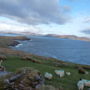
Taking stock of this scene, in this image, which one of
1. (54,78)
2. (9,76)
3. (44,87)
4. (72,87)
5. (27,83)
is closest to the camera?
(44,87)

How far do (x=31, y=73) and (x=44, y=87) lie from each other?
1.77 meters

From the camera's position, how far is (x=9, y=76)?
7945mm

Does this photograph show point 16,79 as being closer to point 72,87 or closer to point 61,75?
point 72,87

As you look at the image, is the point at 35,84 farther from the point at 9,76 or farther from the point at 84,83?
the point at 84,83

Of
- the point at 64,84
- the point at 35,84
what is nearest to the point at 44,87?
the point at 35,84

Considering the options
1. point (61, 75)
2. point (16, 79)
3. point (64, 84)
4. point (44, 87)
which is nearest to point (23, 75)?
point (16, 79)

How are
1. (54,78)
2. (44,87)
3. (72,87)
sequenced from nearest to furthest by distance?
(44,87), (72,87), (54,78)

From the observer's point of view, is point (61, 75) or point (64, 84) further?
point (61, 75)

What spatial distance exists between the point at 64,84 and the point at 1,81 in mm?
4058

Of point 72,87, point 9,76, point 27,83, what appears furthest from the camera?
point 72,87

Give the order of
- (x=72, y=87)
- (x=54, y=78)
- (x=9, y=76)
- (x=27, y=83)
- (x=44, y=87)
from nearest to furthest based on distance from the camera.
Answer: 1. (x=44, y=87)
2. (x=27, y=83)
3. (x=9, y=76)
4. (x=72, y=87)
5. (x=54, y=78)

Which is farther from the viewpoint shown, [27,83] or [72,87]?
[72,87]

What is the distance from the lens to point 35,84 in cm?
763

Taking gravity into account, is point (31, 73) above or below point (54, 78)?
above
